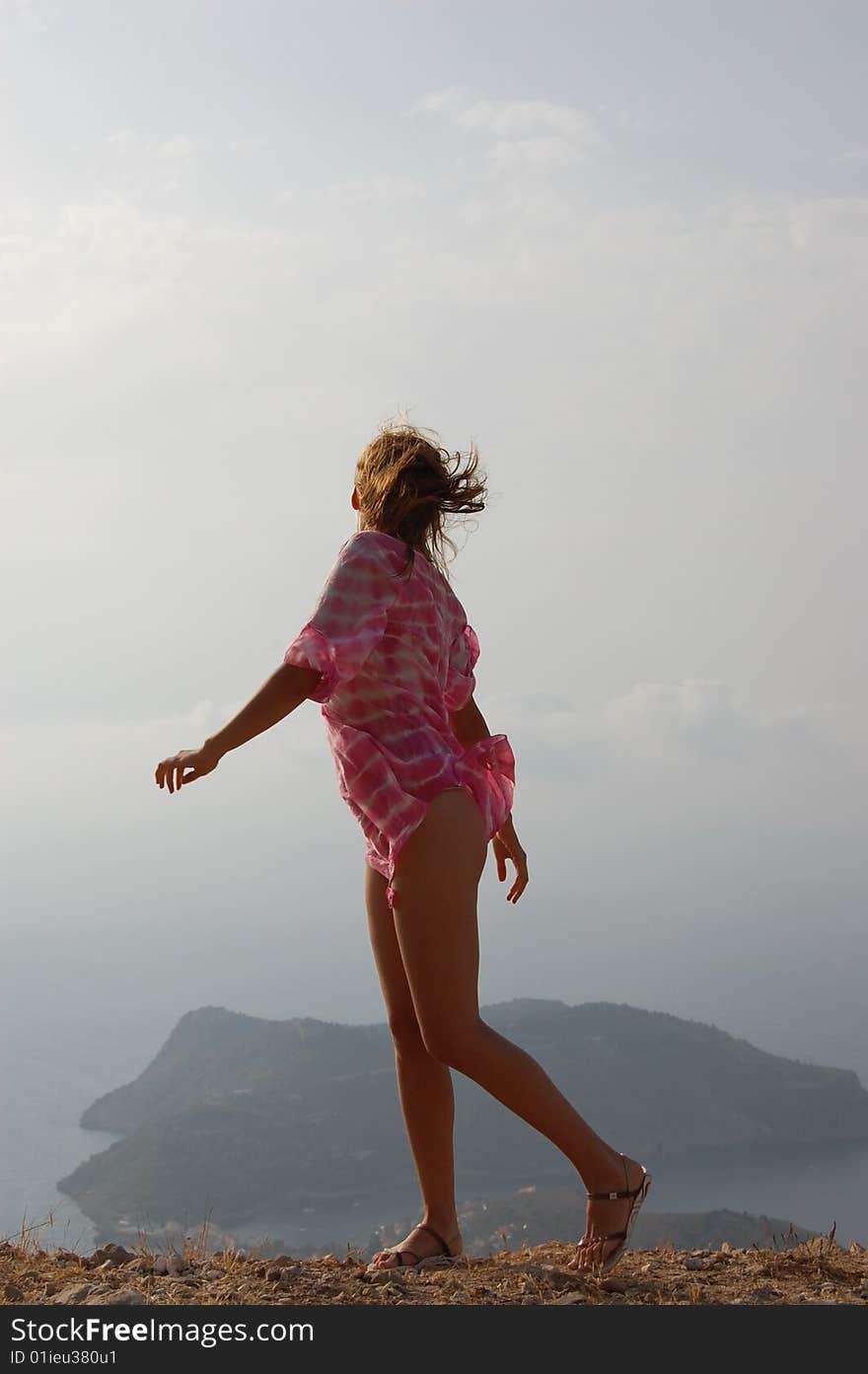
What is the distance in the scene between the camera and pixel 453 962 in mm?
3951

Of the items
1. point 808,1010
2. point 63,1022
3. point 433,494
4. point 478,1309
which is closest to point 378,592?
point 433,494

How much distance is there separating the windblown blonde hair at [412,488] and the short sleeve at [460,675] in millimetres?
269

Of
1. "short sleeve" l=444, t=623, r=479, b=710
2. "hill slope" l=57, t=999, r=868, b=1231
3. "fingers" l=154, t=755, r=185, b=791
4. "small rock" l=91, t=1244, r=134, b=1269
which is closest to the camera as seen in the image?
"fingers" l=154, t=755, r=185, b=791

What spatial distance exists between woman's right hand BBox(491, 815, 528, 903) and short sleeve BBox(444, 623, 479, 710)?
44 cm

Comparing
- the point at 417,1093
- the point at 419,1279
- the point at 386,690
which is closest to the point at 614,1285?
the point at 419,1279

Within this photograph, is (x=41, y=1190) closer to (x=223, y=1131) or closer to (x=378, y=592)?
(x=223, y=1131)

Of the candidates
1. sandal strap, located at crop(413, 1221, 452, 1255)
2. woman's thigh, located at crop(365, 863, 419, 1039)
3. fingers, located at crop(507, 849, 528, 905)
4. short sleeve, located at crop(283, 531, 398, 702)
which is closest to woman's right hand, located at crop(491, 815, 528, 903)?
fingers, located at crop(507, 849, 528, 905)

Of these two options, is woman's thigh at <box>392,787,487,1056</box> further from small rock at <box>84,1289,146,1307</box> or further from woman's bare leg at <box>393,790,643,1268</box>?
small rock at <box>84,1289,146,1307</box>

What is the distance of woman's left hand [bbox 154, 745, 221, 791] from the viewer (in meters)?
3.66

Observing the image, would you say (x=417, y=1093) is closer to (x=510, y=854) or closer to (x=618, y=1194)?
(x=618, y=1194)

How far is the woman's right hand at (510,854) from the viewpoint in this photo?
14.9 ft

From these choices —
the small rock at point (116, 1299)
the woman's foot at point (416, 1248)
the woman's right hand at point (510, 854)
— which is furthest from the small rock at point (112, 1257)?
the woman's right hand at point (510, 854)

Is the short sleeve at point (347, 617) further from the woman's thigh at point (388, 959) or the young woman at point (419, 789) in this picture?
the woman's thigh at point (388, 959)

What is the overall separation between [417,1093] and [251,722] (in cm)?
136
